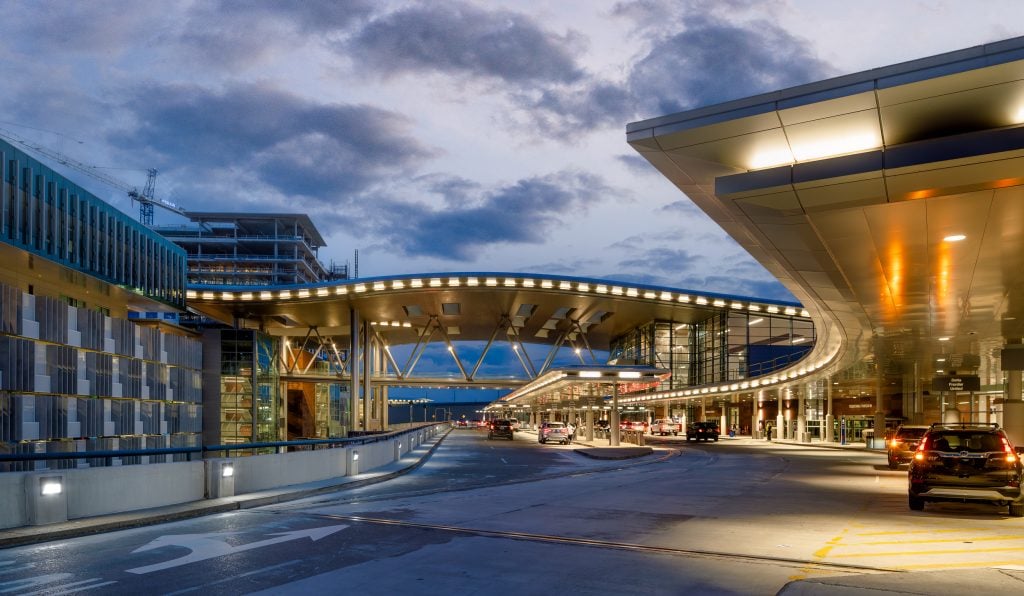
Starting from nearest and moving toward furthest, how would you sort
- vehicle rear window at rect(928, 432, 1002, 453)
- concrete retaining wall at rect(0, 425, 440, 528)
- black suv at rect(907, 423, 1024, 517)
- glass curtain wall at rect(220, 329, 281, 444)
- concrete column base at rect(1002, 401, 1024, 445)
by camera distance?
concrete retaining wall at rect(0, 425, 440, 528)
black suv at rect(907, 423, 1024, 517)
vehicle rear window at rect(928, 432, 1002, 453)
concrete column base at rect(1002, 401, 1024, 445)
glass curtain wall at rect(220, 329, 281, 444)

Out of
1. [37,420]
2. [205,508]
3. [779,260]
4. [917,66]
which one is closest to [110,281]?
[37,420]

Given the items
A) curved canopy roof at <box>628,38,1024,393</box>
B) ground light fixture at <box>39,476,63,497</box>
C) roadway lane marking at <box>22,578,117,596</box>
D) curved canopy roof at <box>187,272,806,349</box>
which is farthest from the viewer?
curved canopy roof at <box>187,272,806,349</box>

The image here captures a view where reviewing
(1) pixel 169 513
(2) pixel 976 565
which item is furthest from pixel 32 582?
(2) pixel 976 565

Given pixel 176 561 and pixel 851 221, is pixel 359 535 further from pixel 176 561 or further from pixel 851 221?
pixel 851 221

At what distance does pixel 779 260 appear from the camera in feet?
65.1

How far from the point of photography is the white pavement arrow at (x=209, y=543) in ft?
35.6

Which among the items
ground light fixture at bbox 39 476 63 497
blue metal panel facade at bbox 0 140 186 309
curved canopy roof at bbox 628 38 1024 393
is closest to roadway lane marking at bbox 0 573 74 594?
ground light fixture at bbox 39 476 63 497

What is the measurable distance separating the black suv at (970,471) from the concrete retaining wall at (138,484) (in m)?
13.8

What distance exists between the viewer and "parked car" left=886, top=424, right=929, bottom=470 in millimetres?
32438

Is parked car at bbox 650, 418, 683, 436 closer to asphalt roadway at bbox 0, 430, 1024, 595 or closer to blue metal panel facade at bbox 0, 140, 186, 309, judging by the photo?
blue metal panel facade at bbox 0, 140, 186, 309

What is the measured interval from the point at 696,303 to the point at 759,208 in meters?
55.0

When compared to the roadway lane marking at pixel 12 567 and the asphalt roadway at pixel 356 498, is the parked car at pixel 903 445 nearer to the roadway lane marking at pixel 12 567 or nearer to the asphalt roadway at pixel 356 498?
the asphalt roadway at pixel 356 498

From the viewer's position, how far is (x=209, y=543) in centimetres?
1228

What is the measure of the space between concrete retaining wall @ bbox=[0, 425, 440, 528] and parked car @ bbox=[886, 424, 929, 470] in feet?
69.9
